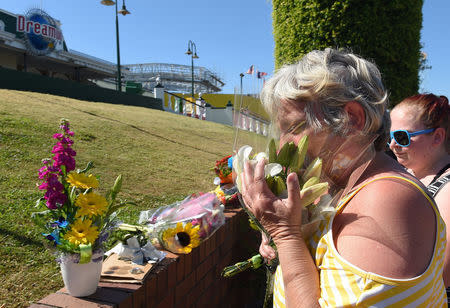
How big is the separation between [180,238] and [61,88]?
14.4 m

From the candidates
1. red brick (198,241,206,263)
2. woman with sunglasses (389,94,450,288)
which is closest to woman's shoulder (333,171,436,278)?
woman with sunglasses (389,94,450,288)

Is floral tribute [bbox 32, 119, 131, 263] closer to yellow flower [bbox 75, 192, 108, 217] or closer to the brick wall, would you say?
yellow flower [bbox 75, 192, 108, 217]

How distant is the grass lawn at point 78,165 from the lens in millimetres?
2217

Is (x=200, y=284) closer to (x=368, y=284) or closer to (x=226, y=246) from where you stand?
(x=226, y=246)

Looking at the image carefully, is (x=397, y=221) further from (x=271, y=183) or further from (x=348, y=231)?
(x=271, y=183)

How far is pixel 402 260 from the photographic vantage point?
86 centimetres

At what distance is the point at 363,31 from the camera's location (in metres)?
4.69

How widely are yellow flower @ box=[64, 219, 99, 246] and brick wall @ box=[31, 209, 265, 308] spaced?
0.92 ft

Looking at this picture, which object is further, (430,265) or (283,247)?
(283,247)

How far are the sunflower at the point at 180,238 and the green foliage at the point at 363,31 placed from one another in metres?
3.50

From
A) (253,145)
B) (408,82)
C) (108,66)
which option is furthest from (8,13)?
(253,145)

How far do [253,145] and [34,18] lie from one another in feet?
99.7

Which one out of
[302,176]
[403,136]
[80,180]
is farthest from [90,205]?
[403,136]

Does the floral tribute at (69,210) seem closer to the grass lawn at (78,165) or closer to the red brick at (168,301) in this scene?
the red brick at (168,301)
